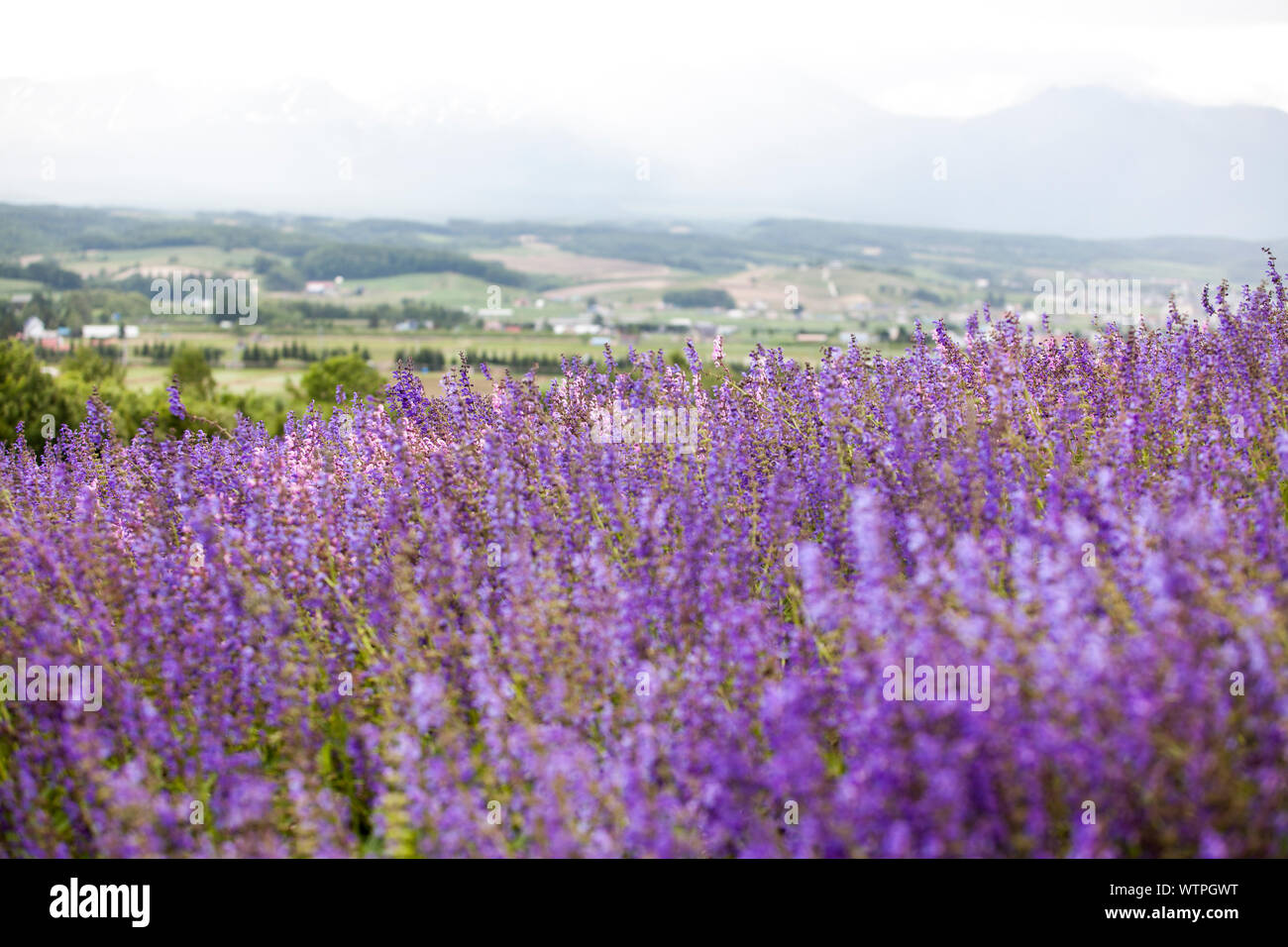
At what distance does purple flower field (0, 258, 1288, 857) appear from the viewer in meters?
2.93

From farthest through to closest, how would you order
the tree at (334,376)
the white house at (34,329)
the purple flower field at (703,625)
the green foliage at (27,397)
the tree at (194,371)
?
the white house at (34,329)
the tree at (194,371)
the tree at (334,376)
the green foliage at (27,397)
the purple flower field at (703,625)

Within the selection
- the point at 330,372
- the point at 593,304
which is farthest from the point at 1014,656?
the point at 593,304

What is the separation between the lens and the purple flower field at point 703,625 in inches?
115

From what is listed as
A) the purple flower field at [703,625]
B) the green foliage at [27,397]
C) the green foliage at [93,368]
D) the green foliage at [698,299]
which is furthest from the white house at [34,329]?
the purple flower field at [703,625]

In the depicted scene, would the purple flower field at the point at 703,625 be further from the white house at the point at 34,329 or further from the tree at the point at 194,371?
the white house at the point at 34,329

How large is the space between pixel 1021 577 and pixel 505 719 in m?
2.27

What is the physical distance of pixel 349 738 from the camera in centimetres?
432

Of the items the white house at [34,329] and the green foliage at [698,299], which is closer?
the white house at [34,329]

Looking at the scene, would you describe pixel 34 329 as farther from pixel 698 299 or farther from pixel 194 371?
pixel 698 299

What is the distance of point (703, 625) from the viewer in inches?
180

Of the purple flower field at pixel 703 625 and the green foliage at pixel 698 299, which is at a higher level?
the green foliage at pixel 698 299

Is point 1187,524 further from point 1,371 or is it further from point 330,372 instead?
point 330,372

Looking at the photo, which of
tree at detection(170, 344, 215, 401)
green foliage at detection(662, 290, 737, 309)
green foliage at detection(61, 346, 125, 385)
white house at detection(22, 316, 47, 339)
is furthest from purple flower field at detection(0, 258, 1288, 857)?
green foliage at detection(662, 290, 737, 309)

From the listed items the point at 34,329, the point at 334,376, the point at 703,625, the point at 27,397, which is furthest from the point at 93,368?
the point at 703,625
